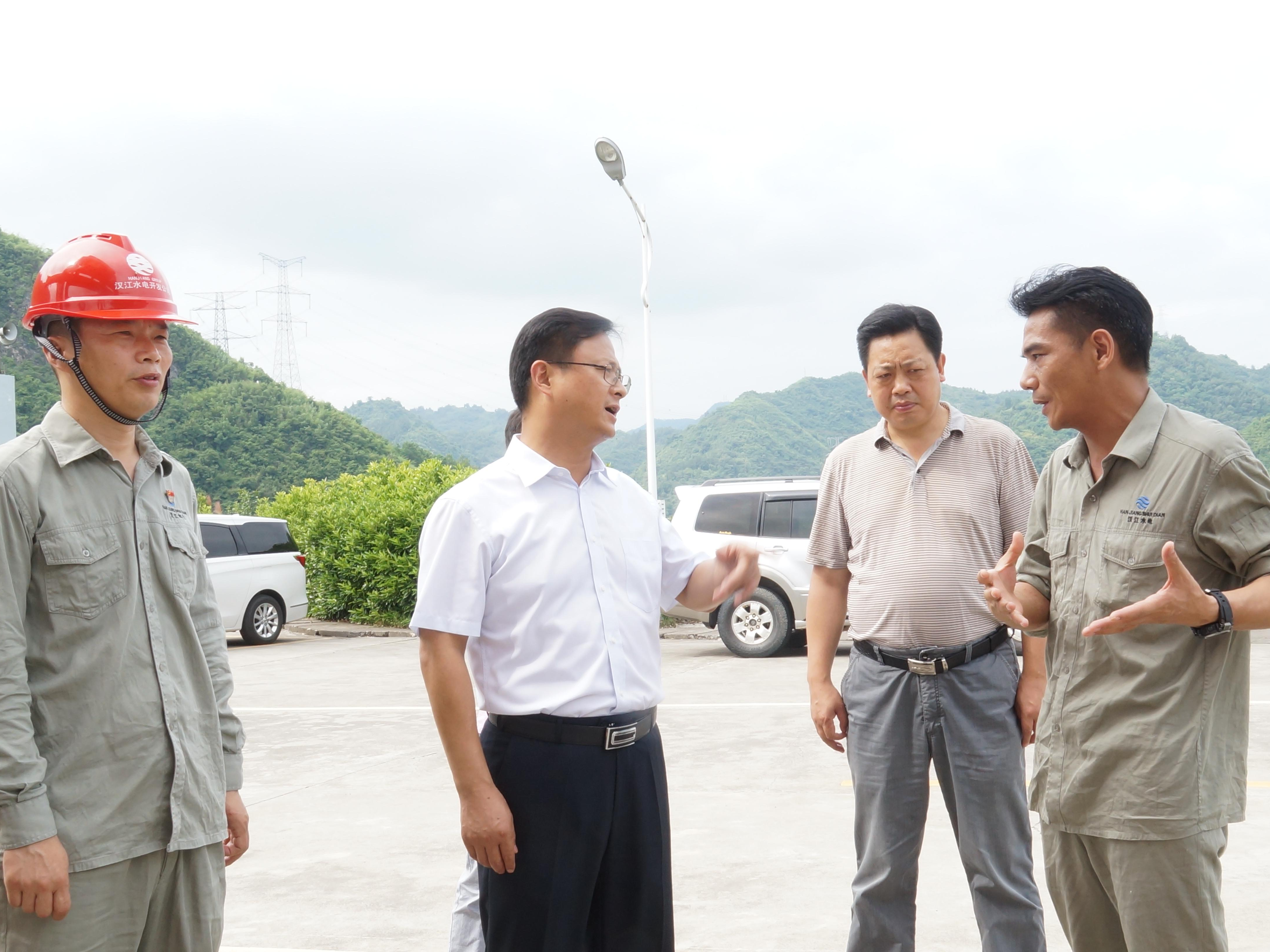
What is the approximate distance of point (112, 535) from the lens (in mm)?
2473

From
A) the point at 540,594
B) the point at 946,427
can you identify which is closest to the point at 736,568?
the point at 540,594

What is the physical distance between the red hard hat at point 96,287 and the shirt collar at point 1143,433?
6.86 ft

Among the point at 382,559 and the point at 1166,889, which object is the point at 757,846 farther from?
the point at 382,559

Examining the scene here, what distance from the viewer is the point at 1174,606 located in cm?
231

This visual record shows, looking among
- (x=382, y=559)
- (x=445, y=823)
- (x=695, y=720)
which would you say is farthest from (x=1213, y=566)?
(x=382, y=559)

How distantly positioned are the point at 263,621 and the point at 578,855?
13.9 m

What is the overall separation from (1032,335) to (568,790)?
4.82ft

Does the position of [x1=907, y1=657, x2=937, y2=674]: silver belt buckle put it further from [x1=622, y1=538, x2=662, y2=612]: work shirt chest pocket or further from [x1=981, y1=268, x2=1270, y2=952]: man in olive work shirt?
[x1=622, y1=538, x2=662, y2=612]: work shirt chest pocket

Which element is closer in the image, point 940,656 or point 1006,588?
point 1006,588

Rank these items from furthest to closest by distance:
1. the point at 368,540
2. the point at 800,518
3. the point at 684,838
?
the point at 368,540
the point at 800,518
the point at 684,838

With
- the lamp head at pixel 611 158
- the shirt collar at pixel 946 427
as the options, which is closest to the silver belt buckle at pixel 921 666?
the shirt collar at pixel 946 427

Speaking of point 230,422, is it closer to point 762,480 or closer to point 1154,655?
point 762,480

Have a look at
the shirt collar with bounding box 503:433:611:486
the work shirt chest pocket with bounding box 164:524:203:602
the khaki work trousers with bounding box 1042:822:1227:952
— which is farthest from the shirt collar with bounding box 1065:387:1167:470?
the work shirt chest pocket with bounding box 164:524:203:602

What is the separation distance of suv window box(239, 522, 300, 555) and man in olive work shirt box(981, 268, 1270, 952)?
14.0 meters
